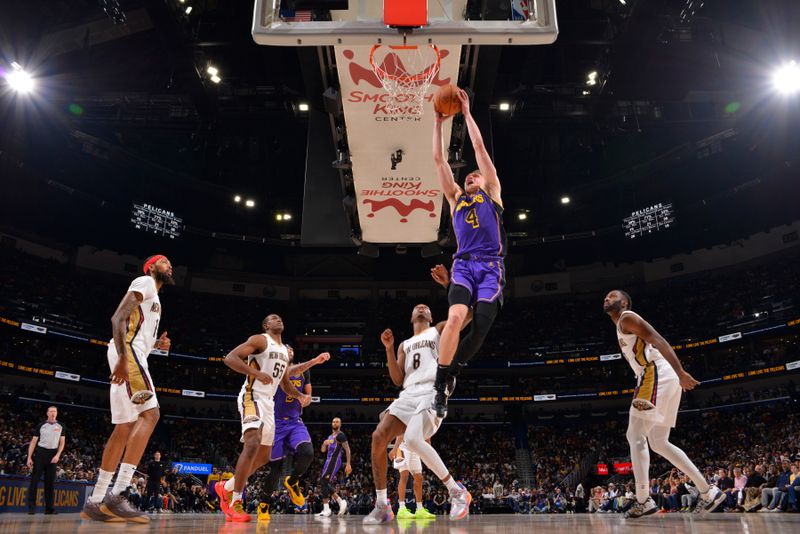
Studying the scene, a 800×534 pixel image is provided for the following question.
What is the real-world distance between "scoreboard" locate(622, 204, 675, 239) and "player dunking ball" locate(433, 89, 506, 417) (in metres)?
24.9

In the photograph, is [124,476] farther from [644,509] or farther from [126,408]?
[644,509]

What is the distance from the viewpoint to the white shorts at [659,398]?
224 inches

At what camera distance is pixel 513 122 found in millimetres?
18453

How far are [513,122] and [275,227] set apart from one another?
17825 millimetres

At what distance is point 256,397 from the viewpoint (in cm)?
641

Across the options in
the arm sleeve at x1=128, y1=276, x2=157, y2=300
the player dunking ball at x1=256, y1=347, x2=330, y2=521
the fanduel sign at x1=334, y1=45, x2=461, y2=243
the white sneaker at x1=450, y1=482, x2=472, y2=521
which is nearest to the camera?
the white sneaker at x1=450, y1=482, x2=472, y2=521

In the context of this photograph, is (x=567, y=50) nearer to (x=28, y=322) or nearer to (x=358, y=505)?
(x=358, y=505)

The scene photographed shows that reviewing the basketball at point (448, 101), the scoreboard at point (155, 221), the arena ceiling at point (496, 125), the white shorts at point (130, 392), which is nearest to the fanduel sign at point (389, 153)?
the arena ceiling at point (496, 125)

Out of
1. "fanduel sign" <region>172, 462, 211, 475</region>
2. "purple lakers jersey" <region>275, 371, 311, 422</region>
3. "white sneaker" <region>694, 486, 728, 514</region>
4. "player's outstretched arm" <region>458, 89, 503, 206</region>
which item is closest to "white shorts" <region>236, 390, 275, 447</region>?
"purple lakers jersey" <region>275, 371, 311, 422</region>

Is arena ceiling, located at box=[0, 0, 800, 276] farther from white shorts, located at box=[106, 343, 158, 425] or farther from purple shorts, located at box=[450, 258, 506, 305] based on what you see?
white shorts, located at box=[106, 343, 158, 425]

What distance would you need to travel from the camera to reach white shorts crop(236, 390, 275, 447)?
20.5 feet

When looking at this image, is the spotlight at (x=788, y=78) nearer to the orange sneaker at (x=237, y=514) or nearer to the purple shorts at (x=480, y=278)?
the purple shorts at (x=480, y=278)

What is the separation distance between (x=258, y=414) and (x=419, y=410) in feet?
6.10

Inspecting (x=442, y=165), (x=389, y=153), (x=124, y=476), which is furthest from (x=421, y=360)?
(x=389, y=153)
